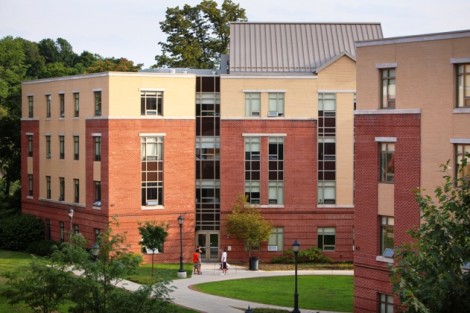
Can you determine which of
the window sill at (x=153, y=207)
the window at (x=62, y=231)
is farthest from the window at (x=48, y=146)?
the window sill at (x=153, y=207)

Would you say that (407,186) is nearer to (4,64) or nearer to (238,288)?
(238,288)

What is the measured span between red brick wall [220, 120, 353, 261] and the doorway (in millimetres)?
711

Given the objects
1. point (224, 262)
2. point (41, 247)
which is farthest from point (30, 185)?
point (224, 262)

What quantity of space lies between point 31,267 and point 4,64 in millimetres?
77541

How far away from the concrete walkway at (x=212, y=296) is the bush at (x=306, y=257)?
2702 millimetres

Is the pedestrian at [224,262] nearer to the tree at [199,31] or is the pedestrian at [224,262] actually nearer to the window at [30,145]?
the window at [30,145]

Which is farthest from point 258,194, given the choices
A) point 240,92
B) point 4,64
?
point 4,64

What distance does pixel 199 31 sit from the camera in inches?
3861

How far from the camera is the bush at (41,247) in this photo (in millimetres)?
65938

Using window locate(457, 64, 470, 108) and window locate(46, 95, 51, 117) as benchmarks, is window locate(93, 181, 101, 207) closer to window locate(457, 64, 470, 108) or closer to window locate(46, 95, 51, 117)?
window locate(46, 95, 51, 117)

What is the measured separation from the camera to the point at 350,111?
64.1 meters

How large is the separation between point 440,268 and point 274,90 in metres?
39.0

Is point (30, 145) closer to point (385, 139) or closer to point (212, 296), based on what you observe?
point (212, 296)

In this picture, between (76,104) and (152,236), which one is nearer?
(152,236)
